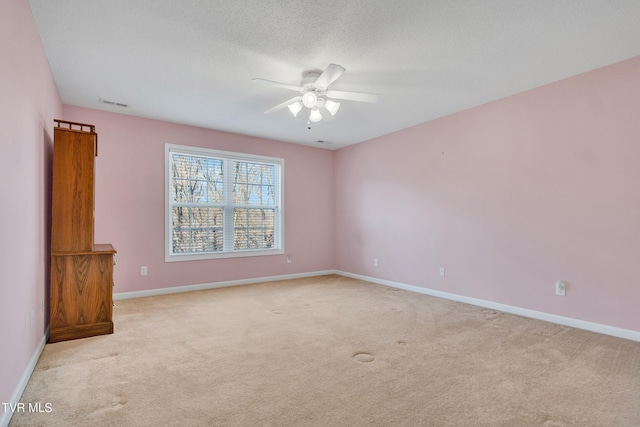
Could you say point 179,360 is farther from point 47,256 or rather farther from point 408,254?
point 408,254

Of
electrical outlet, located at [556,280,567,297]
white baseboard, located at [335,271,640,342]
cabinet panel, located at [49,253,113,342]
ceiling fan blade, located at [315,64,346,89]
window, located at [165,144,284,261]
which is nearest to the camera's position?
ceiling fan blade, located at [315,64,346,89]

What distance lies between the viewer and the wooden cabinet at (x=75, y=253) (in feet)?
9.25

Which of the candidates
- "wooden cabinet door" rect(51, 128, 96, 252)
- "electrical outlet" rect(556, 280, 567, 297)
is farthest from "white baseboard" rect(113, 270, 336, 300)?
"electrical outlet" rect(556, 280, 567, 297)

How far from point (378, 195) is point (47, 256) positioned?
437 cm

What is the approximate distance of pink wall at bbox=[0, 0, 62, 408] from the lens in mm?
1689

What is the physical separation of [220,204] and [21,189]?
309cm

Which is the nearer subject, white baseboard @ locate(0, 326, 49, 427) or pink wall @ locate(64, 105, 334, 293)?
white baseboard @ locate(0, 326, 49, 427)

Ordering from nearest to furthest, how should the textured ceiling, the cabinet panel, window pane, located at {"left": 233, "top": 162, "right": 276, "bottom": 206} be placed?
the textured ceiling → the cabinet panel → window pane, located at {"left": 233, "top": 162, "right": 276, "bottom": 206}

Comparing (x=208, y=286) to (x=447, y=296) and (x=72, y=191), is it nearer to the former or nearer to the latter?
(x=72, y=191)

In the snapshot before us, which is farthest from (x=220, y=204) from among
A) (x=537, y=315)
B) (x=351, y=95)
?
(x=537, y=315)

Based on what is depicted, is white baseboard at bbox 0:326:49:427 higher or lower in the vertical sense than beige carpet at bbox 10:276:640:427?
higher

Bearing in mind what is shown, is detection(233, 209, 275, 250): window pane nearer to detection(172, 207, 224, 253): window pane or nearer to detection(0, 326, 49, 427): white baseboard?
detection(172, 207, 224, 253): window pane

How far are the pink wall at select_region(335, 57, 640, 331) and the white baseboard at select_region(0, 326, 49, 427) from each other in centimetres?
429

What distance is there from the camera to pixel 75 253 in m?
2.87
